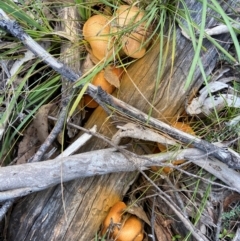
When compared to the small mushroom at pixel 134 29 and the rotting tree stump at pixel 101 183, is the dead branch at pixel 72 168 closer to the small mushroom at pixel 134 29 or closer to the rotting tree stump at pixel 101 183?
the rotting tree stump at pixel 101 183

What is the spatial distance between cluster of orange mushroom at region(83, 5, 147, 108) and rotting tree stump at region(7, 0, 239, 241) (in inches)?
3.8

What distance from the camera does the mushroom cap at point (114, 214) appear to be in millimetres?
1675

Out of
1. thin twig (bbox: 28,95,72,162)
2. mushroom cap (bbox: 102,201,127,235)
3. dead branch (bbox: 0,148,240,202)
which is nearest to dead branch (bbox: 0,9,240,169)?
dead branch (bbox: 0,148,240,202)

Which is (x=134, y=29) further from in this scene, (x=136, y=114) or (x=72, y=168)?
(x=72, y=168)

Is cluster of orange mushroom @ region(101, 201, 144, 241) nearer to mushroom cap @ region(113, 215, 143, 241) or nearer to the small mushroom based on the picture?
mushroom cap @ region(113, 215, 143, 241)

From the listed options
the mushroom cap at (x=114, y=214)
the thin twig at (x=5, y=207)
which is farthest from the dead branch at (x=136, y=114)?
the thin twig at (x=5, y=207)

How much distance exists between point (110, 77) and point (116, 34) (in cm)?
20

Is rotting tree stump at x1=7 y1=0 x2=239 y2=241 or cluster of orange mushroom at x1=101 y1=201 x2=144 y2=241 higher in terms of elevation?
rotting tree stump at x1=7 y1=0 x2=239 y2=241

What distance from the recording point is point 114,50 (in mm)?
1613

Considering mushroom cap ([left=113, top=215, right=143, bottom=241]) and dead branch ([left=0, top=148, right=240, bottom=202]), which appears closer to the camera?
dead branch ([left=0, top=148, right=240, bottom=202])

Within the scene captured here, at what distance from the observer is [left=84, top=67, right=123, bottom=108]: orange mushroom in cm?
166

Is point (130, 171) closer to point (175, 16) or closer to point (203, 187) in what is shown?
point (203, 187)

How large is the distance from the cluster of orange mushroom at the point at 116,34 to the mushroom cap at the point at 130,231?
0.64 metres

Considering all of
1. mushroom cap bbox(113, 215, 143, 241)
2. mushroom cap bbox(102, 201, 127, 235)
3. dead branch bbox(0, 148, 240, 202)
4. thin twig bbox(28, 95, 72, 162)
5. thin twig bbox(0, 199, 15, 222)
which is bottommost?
mushroom cap bbox(113, 215, 143, 241)
